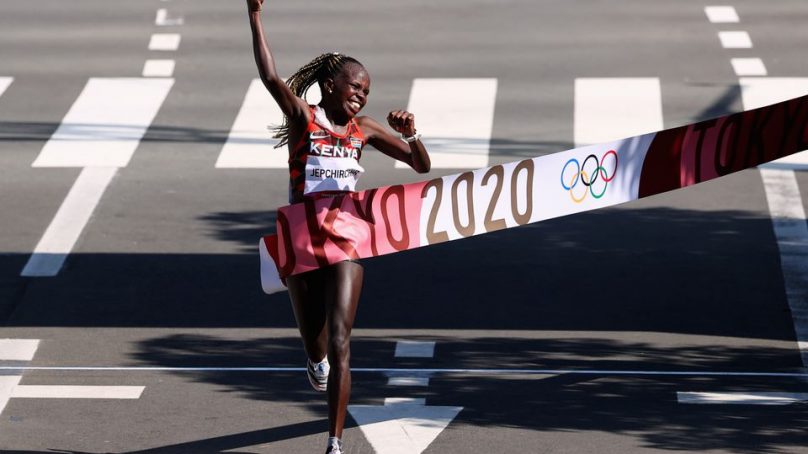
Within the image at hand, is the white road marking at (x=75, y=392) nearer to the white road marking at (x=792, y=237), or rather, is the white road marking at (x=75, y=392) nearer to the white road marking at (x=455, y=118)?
the white road marking at (x=792, y=237)

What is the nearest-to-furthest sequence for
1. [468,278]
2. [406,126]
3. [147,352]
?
1. [406,126]
2. [147,352]
3. [468,278]

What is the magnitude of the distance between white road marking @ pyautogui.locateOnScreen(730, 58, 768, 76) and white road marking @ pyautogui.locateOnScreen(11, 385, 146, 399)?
10613 millimetres

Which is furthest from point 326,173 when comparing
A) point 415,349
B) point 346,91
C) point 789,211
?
point 789,211

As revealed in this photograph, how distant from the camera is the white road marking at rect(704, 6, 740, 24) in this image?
21.4 m

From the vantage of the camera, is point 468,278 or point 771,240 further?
point 771,240

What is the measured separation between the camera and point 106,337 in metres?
11.5

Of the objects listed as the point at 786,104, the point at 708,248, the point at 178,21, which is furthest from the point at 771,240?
the point at 178,21

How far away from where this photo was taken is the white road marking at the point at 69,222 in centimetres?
1326

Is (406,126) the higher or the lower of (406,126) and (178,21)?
the higher

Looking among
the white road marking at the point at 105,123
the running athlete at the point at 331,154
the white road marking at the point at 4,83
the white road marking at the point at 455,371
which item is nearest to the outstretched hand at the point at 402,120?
the running athlete at the point at 331,154

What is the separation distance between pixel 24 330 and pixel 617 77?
30.2ft

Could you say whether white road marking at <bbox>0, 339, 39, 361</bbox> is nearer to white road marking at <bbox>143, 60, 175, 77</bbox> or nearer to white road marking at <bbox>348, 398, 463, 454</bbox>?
white road marking at <bbox>348, 398, 463, 454</bbox>

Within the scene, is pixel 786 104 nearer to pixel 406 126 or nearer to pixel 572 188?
pixel 572 188

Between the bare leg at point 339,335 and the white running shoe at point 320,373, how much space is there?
0.53 meters
